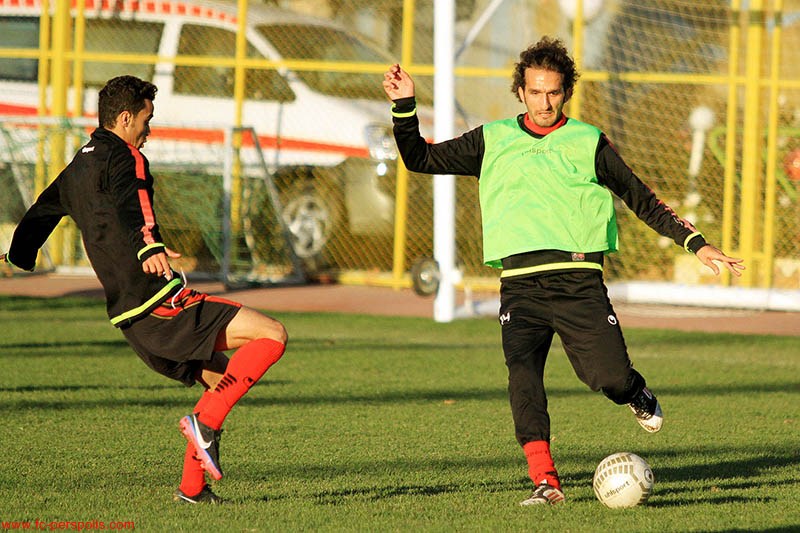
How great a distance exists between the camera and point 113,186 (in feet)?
16.7

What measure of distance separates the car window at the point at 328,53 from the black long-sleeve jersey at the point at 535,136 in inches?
366

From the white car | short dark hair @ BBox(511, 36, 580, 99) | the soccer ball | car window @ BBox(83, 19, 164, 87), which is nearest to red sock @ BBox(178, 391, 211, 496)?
the soccer ball

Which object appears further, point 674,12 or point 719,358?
point 674,12

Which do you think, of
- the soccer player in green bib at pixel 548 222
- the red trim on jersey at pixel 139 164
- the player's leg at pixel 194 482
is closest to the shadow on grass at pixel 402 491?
the player's leg at pixel 194 482

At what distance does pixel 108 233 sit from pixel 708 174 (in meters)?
10.4

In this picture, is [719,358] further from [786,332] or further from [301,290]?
[301,290]

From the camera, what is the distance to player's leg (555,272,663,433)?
530 centimetres

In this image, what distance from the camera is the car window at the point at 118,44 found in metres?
15.7

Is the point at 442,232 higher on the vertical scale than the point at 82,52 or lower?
lower

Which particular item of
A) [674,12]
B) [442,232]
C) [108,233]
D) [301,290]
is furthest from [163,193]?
[108,233]

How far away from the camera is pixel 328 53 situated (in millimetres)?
15195

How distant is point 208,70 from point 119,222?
1077 cm

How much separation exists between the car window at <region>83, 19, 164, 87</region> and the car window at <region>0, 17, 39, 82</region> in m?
0.59

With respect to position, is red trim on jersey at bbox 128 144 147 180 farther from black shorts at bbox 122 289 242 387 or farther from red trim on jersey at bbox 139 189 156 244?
black shorts at bbox 122 289 242 387
